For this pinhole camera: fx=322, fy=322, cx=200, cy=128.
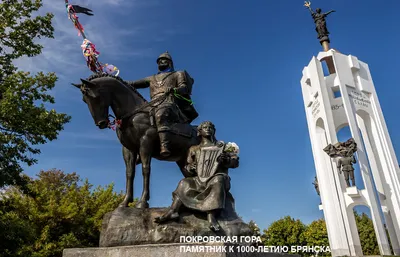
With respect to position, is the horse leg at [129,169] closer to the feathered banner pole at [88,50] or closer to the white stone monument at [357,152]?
the feathered banner pole at [88,50]

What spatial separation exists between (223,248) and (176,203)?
4.08 ft

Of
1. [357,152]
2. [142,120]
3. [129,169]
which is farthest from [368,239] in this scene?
[142,120]

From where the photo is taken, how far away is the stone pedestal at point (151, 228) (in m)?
4.29

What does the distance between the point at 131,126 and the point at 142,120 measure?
0.21m

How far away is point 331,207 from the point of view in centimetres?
2377

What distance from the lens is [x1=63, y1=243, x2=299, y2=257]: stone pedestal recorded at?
3610 millimetres

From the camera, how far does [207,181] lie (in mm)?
4859

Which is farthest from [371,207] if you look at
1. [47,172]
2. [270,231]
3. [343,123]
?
[47,172]

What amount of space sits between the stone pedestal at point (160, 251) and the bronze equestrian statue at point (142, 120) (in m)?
0.98

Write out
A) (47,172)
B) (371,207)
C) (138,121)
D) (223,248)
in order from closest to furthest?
(223,248), (138,121), (371,207), (47,172)

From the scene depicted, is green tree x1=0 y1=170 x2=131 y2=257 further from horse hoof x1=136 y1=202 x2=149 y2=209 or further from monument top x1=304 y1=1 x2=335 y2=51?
monument top x1=304 y1=1 x2=335 y2=51

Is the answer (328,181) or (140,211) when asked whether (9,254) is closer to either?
(140,211)

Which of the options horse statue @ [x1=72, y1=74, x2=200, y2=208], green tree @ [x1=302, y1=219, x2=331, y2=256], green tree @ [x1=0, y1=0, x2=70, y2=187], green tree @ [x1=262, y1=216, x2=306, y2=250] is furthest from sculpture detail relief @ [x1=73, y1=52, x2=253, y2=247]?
green tree @ [x1=262, y1=216, x2=306, y2=250]

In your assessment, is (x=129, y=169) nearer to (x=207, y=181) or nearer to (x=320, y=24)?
(x=207, y=181)
